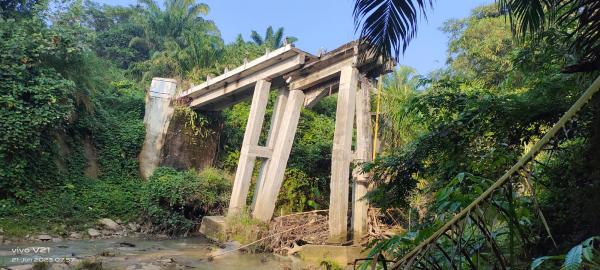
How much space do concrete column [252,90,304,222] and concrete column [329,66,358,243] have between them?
4.98ft

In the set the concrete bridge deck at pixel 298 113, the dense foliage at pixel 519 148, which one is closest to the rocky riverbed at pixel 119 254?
the concrete bridge deck at pixel 298 113

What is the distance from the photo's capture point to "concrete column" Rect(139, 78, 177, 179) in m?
12.3

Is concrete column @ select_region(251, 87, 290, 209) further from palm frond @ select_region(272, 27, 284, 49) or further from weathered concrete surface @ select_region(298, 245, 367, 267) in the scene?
palm frond @ select_region(272, 27, 284, 49)

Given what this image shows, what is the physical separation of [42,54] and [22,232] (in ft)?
12.2

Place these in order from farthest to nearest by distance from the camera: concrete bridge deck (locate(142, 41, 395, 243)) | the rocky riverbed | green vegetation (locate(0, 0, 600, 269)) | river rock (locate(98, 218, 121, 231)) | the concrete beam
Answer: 1. river rock (locate(98, 218, 121, 231))
2. the concrete beam
3. concrete bridge deck (locate(142, 41, 395, 243))
4. the rocky riverbed
5. green vegetation (locate(0, 0, 600, 269))

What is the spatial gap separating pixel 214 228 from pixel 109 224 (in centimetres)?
251

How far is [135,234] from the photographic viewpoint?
996cm

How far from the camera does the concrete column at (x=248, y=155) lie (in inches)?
372

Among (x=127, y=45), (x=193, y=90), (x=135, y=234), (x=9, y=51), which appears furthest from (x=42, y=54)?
(x=127, y=45)

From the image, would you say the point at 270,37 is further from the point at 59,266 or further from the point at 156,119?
the point at 59,266

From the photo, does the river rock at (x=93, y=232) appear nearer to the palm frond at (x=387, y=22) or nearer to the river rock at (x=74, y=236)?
the river rock at (x=74, y=236)

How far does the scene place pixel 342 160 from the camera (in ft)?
25.2

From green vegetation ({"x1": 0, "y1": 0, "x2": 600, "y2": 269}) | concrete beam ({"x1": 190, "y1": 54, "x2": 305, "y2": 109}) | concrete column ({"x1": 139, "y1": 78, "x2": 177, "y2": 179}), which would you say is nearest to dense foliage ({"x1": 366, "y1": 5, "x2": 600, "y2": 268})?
green vegetation ({"x1": 0, "y1": 0, "x2": 600, "y2": 269})

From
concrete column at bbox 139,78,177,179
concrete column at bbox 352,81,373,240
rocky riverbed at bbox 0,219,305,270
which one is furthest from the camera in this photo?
concrete column at bbox 139,78,177,179
